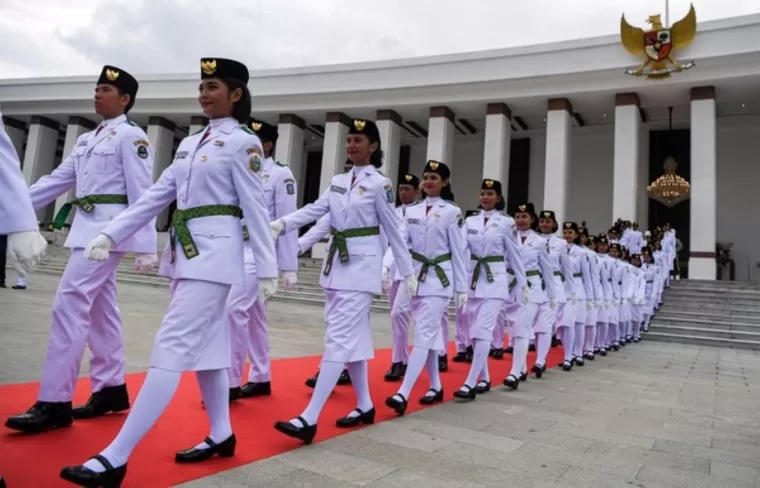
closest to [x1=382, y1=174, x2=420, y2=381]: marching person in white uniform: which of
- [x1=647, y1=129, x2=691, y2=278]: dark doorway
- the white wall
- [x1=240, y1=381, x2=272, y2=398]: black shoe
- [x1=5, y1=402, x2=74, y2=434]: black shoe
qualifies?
[x1=240, y1=381, x2=272, y2=398]: black shoe

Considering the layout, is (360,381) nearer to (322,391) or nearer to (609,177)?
(322,391)

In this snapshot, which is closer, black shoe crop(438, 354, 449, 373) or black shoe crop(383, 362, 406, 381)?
black shoe crop(383, 362, 406, 381)

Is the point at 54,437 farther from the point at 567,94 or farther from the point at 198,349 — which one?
the point at 567,94

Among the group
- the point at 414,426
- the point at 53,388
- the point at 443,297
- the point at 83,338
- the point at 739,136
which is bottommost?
the point at 414,426

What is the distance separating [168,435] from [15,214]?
150 centimetres

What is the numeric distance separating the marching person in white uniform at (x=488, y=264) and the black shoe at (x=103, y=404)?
2688 mm

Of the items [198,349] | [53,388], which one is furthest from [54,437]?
[198,349]

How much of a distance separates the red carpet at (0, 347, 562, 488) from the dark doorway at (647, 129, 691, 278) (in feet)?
69.3

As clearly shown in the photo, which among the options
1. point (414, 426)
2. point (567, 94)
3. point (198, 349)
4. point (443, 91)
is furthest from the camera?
point (443, 91)

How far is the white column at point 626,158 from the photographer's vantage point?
18875 millimetres

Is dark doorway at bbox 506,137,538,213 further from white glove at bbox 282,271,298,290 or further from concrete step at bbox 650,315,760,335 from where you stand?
white glove at bbox 282,271,298,290

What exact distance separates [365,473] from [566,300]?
5.02 m

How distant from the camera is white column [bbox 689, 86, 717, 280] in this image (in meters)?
17.4

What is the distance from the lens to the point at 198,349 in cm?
237
